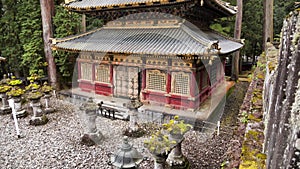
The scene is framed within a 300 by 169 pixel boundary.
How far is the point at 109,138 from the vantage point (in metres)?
8.38

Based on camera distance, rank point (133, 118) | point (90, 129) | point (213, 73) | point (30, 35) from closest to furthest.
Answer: point (90, 129) → point (133, 118) → point (213, 73) → point (30, 35)

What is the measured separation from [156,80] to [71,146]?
503 centimetres

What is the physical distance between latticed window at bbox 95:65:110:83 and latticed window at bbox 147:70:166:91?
2719 mm

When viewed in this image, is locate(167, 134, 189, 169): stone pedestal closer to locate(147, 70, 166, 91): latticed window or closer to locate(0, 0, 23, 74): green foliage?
locate(147, 70, 166, 91): latticed window

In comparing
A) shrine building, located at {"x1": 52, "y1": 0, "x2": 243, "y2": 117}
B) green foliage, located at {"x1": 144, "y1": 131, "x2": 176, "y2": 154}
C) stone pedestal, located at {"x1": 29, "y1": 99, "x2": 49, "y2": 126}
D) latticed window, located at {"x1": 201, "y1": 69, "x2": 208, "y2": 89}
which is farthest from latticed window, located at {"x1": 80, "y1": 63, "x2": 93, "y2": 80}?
green foliage, located at {"x1": 144, "y1": 131, "x2": 176, "y2": 154}

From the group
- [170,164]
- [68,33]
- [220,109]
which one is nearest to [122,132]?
[170,164]

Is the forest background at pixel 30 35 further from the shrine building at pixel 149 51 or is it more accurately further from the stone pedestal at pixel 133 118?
the stone pedestal at pixel 133 118

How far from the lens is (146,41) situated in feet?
33.8

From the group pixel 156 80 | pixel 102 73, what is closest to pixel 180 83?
pixel 156 80

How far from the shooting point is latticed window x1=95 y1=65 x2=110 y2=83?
12173 mm

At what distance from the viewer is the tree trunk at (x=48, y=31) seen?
45.1 feet

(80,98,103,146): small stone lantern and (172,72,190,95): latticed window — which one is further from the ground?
(172,72,190,95): latticed window

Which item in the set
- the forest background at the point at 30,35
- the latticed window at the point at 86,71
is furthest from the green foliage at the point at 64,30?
the latticed window at the point at 86,71

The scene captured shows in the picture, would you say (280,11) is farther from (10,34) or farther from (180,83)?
(10,34)
